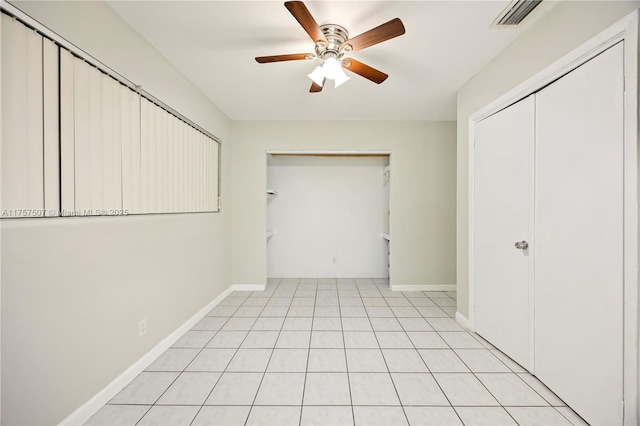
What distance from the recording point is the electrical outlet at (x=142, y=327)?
1961 millimetres

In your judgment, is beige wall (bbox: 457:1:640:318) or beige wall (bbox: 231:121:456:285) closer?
beige wall (bbox: 457:1:640:318)

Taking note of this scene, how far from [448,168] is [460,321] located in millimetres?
2215

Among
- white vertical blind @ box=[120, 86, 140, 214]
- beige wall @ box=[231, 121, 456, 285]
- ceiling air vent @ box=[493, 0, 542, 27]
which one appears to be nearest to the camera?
ceiling air vent @ box=[493, 0, 542, 27]

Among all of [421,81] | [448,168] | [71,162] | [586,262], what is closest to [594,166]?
[586,262]

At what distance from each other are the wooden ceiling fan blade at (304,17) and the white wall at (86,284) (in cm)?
124

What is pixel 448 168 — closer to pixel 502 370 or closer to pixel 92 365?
pixel 502 370

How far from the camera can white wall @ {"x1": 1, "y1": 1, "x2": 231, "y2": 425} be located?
1183mm

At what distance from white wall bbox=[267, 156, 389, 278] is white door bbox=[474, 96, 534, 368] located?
2.18 metres

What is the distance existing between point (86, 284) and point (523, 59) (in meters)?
3.32

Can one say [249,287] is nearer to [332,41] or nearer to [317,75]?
[317,75]

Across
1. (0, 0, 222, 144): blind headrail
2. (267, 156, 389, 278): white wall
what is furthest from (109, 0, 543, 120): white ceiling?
(267, 156, 389, 278): white wall

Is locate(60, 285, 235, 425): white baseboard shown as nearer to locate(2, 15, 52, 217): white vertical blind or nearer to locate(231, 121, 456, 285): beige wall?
locate(2, 15, 52, 217): white vertical blind

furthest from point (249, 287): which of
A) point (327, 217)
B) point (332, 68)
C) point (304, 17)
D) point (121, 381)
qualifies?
point (304, 17)

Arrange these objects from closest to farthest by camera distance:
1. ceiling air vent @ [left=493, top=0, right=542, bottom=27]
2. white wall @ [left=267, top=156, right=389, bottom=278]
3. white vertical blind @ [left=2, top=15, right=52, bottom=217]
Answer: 1. white vertical blind @ [left=2, top=15, right=52, bottom=217]
2. ceiling air vent @ [left=493, top=0, right=542, bottom=27]
3. white wall @ [left=267, top=156, right=389, bottom=278]
